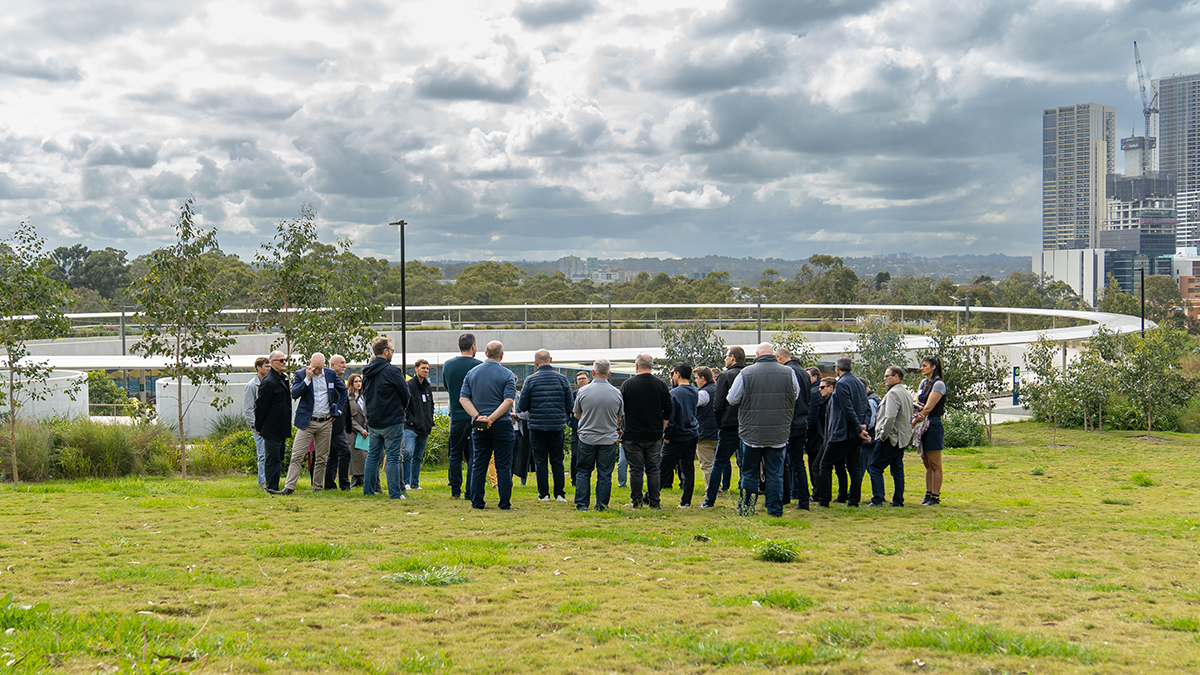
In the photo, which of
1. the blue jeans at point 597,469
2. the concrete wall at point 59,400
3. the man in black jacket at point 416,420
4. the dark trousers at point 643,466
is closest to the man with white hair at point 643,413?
the dark trousers at point 643,466

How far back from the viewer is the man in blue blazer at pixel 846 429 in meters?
8.58

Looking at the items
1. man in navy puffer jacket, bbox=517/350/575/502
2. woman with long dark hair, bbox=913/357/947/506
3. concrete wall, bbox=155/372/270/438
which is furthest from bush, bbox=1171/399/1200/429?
concrete wall, bbox=155/372/270/438

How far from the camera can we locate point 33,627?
153 inches

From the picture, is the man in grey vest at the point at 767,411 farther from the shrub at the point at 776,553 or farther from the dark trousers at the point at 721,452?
the shrub at the point at 776,553

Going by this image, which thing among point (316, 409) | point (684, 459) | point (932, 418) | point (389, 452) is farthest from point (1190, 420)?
point (316, 409)

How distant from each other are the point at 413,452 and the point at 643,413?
10.7ft

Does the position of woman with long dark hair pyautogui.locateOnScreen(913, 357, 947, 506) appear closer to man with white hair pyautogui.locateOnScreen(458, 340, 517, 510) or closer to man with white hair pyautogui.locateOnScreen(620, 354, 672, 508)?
man with white hair pyautogui.locateOnScreen(620, 354, 672, 508)

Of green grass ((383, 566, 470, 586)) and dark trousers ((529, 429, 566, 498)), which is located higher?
dark trousers ((529, 429, 566, 498))

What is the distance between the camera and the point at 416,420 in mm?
9547

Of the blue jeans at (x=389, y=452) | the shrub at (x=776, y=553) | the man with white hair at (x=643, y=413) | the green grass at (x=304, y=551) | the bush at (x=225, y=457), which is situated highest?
the man with white hair at (x=643, y=413)

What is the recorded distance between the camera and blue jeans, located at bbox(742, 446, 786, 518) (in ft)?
26.1

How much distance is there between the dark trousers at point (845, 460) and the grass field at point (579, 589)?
0.95 feet

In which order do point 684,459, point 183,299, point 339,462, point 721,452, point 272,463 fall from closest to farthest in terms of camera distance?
1. point 721,452
2. point 684,459
3. point 272,463
4. point 339,462
5. point 183,299

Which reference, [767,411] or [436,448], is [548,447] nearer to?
[767,411]
